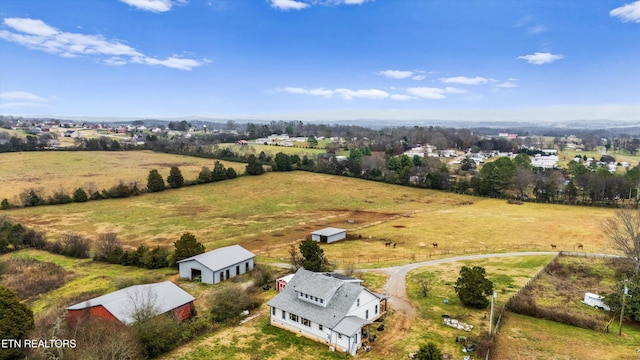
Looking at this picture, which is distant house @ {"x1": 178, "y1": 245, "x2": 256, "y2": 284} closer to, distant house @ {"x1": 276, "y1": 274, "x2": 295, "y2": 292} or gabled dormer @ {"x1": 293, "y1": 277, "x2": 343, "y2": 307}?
distant house @ {"x1": 276, "y1": 274, "x2": 295, "y2": 292}

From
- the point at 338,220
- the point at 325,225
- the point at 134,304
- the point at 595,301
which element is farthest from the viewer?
the point at 338,220

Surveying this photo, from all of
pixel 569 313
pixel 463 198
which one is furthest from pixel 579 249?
pixel 463 198

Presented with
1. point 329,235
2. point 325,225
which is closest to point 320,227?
point 325,225

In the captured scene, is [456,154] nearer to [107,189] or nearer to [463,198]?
[463,198]

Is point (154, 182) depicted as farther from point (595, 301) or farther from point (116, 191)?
point (595, 301)

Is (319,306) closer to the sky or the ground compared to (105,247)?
closer to the sky

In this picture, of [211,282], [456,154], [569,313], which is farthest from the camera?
[456,154]
